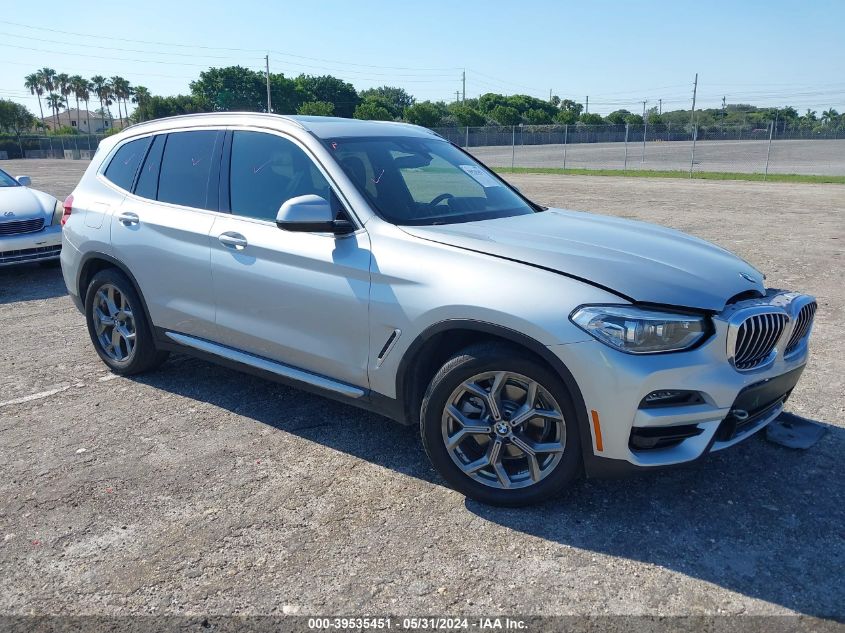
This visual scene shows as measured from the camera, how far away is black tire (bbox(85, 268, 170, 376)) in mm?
5086

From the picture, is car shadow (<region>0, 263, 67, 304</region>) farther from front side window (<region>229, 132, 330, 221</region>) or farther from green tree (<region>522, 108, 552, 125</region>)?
green tree (<region>522, 108, 552, 125</region>)

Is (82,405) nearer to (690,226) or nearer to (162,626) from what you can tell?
(162,626)

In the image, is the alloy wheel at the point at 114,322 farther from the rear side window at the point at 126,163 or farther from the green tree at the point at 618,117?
the green tree at the point at 618,117

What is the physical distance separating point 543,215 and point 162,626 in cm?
310

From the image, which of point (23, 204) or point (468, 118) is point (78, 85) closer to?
point (468, 118)

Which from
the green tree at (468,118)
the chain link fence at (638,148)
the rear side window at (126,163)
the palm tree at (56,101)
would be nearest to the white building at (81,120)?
the palm tree at (56,101)

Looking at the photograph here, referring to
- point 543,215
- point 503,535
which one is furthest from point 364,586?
point 543,215

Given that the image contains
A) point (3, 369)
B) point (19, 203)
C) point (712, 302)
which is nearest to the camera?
point (712, 302)

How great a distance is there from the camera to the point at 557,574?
2.99 m

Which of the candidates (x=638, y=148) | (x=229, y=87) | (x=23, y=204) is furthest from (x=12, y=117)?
(x=23, y=204)

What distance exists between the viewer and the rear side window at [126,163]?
5.22 meters

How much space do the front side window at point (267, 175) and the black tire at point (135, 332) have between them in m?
1.25

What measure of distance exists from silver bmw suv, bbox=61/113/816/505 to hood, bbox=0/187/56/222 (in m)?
4.57

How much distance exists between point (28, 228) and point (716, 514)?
8680 mm
